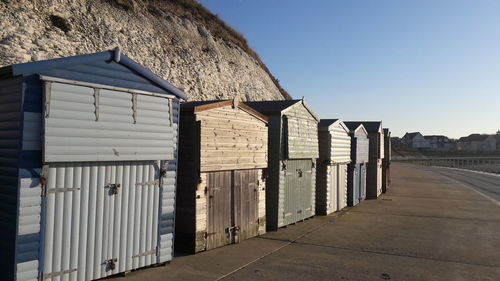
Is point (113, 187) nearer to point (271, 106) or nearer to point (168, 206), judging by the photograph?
point (168, 206)

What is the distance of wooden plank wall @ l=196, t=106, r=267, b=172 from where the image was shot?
9.43 metres

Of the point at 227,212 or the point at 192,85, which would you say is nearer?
the point at 227,212

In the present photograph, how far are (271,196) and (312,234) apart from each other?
1.56 m

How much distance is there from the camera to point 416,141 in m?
162

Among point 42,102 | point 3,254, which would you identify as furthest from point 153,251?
point 42,102

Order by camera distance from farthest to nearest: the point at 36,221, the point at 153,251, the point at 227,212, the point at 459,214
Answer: the point at 459,214
the point at 227,212
the point at 153,251
the point at 36,221

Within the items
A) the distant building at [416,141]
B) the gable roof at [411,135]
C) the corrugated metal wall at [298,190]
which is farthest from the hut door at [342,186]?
the gable roof at [411,135]

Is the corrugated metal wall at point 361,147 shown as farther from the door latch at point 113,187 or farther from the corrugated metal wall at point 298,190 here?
the door latch at point 113,187

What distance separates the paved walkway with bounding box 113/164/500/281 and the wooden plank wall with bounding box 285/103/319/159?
227 cm

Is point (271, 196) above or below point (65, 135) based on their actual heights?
below

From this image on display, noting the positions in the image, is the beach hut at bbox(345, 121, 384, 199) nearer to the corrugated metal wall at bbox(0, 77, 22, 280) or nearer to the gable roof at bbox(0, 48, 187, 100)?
the gable roof at bbox(0, 48, 187, 100)

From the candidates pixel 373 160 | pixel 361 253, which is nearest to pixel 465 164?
pixel 373 160

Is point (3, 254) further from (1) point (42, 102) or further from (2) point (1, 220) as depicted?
(1) point (42, 102)

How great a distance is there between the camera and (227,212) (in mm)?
10188
